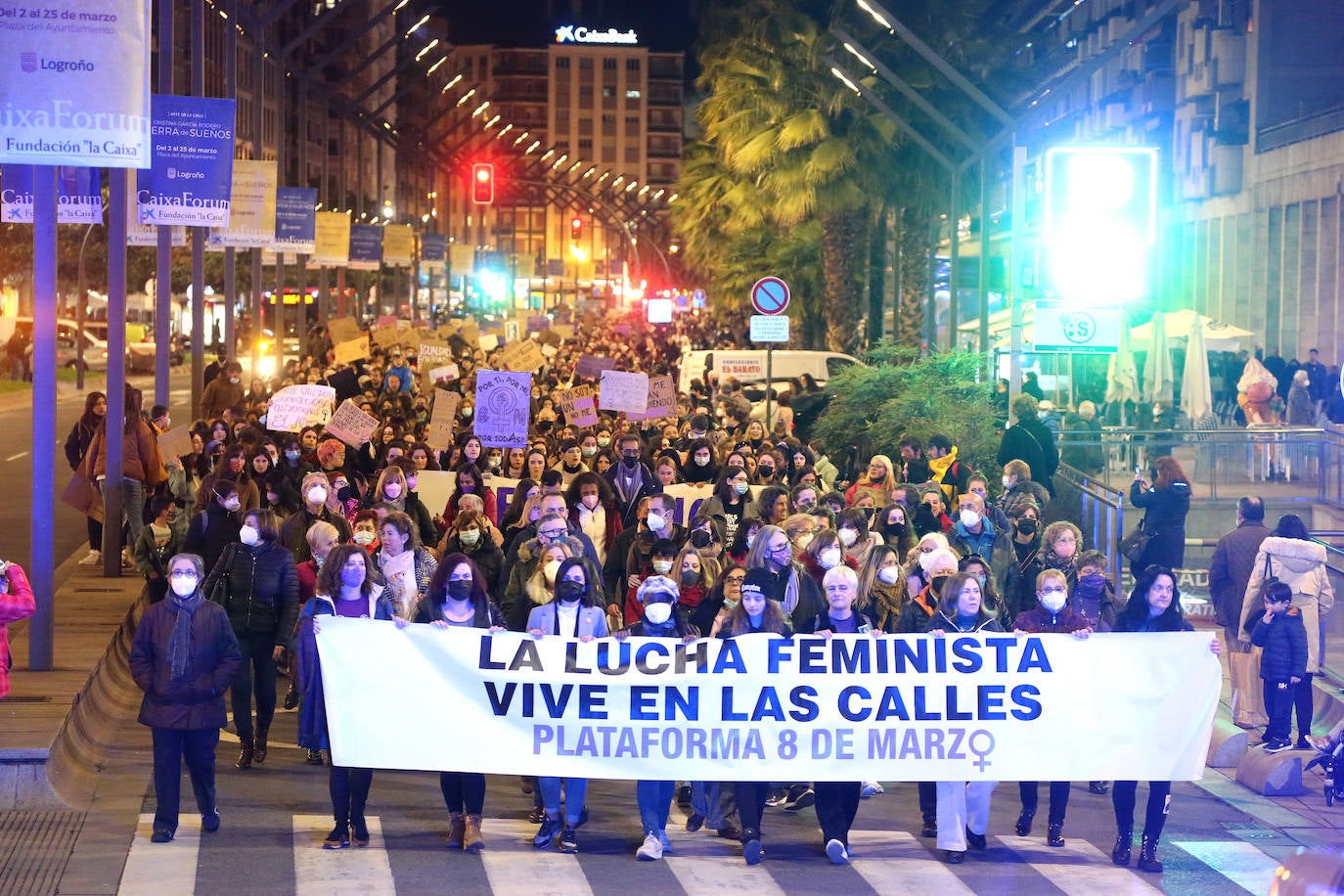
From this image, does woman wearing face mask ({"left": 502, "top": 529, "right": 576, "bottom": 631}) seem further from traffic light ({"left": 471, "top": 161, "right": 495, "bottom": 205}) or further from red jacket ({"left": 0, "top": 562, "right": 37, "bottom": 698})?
traffic light ({"left": 471, "top": 161, "right": 495, "bottom": 205})

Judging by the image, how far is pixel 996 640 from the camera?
412 inches

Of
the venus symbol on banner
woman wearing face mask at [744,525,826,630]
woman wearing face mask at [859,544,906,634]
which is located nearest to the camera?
woman wearing face mask at [744,525,826,630]

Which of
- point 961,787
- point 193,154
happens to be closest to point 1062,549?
point 961,787

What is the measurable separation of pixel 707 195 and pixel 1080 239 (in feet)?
99.9

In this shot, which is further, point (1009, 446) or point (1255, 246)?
point (1255, 246)

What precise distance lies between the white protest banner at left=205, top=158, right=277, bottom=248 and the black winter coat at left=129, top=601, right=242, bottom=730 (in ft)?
69.2

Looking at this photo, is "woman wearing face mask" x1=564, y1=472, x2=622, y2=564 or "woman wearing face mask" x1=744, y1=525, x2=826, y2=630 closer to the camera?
"woman wearing face mask" x1=744, y1=525, x2=826, y2=630

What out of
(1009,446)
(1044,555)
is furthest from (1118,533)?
(1044,555)

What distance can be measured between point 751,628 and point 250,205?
21749 mm

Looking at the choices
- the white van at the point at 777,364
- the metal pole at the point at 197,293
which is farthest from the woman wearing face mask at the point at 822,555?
the white van at the point at 777,364

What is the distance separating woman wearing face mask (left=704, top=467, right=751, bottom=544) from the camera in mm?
14930

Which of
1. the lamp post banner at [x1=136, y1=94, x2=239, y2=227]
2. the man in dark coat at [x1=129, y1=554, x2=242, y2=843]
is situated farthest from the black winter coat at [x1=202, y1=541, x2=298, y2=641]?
the lamp post banner at [x1=136, y1=94, x2=239, y2=227]

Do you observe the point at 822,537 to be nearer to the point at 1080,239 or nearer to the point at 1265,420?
the point at 1080,239

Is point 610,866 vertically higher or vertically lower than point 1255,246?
lower
